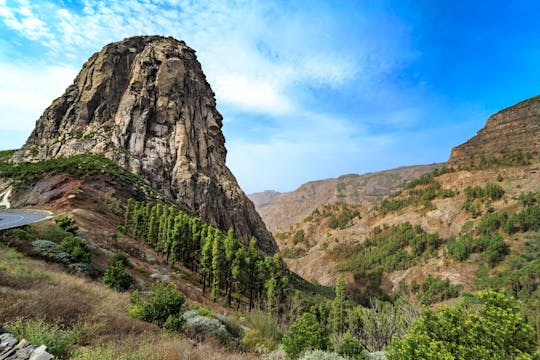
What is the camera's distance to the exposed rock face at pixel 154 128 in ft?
225

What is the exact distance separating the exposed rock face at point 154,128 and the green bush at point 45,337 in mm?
59611

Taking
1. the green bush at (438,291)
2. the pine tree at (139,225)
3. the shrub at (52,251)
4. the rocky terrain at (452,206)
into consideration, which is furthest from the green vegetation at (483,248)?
the shrub at (52,251)

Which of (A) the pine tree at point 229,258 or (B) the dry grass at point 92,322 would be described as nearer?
(B) the dry grass at point 92,322

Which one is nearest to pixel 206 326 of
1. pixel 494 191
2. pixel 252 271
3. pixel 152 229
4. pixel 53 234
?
pixel 53 234

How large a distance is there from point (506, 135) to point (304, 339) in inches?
7807

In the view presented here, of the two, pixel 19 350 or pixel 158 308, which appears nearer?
pixel 19 350

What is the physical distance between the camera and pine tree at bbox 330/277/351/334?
35.4 meters

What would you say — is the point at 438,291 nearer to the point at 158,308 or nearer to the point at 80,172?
the point at 80,172

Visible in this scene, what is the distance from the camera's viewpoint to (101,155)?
2527 inches

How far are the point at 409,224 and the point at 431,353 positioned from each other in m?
150

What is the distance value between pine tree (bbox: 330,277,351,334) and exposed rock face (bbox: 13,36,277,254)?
3932 centimetres

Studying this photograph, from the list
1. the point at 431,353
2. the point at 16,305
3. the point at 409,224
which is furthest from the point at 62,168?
the point at 409,224

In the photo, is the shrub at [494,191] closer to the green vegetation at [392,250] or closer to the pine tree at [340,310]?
the green vegetation at [392,250]

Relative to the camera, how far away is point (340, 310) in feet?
120
